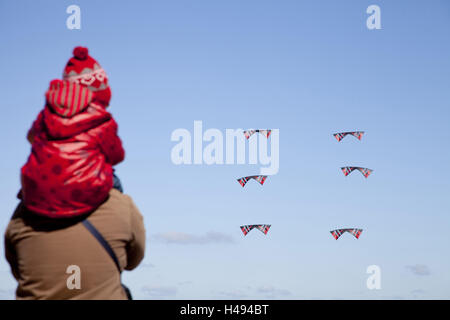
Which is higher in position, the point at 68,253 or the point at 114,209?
the point at 114,209

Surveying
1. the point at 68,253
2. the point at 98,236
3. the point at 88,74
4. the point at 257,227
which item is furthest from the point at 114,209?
the point at 257,227

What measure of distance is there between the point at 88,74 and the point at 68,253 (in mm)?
1458

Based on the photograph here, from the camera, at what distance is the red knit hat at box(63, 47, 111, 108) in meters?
4.74

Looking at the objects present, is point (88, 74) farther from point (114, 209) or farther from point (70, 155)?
point (114, 209)

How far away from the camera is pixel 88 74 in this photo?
15.6 feet

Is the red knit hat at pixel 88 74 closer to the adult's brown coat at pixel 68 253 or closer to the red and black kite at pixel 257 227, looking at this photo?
the adult's brown coat at pixel 68 253

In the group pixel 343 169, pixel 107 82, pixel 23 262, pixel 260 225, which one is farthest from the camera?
pixel 343 169

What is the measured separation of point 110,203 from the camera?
449cm

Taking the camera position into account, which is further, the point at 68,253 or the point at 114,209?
the point at 114,209

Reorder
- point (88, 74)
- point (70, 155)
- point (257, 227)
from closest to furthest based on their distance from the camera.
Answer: point (70, 155)
point (88, 74)
point (257, 227)
